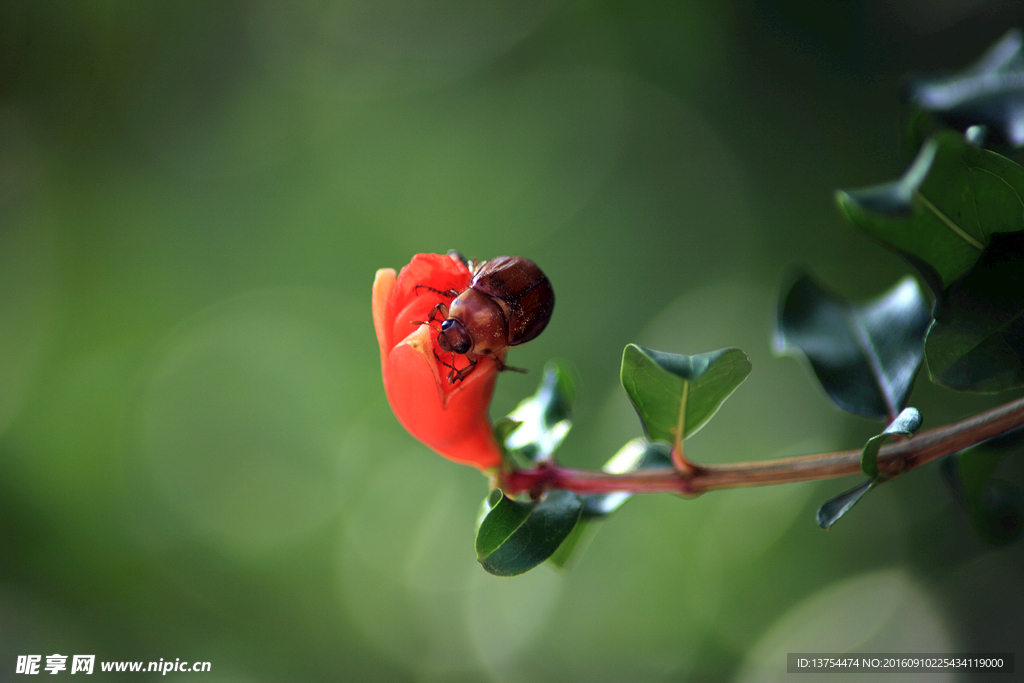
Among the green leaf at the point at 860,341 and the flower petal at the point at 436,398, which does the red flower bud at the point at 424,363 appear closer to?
the flower petal at the point at 436,398

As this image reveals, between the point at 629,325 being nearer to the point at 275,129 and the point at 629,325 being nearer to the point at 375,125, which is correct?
the point at 375,125

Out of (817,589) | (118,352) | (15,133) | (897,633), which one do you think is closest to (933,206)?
(897,633)

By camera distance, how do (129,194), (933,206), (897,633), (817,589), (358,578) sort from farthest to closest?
1. (129,194)
2. (358,578)
3. (817,589)
4. (897,633)
5. (933,206)

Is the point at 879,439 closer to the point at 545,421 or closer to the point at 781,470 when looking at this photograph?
the point at 781,470

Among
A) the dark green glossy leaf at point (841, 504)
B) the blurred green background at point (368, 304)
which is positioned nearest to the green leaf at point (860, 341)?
the dark green glossy leaf at point (841, 504)

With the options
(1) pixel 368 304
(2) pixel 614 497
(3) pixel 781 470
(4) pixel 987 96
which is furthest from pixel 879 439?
(1) pixel 368 304
